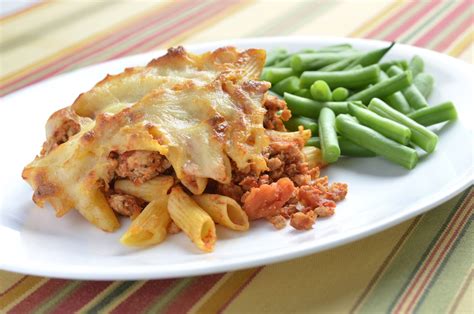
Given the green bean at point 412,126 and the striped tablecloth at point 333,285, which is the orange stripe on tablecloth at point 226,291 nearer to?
the striped tablecloth at point 333,285

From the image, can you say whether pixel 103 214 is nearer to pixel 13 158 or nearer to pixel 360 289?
pixel 13 158

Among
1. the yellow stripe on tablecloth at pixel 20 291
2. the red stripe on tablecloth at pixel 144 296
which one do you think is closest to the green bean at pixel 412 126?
the red stripe on tablecloth at pixel 144 296

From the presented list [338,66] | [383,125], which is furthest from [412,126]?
[338,66]

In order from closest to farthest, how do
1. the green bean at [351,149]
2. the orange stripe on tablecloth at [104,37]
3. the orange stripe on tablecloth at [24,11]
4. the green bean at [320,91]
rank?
the green bean at [351,149]
the green bean at [320,91]
the orange stripe on tablecloth at [104,37]
the orange stripe on tablecloth at [24,11]

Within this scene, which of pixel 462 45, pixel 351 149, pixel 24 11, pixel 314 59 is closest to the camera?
pixel 351 149

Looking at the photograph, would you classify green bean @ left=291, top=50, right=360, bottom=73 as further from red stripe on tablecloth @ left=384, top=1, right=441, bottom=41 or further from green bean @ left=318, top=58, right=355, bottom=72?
red stripe on tablecloth @ left=384, top=1, right=441, bottom=41

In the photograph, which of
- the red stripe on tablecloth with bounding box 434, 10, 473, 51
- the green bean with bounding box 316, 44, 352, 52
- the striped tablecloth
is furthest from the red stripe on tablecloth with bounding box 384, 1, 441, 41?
the striped tablecloth

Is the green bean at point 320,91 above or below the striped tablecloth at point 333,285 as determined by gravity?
above

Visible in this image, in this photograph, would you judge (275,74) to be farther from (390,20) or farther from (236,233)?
(390,20)
